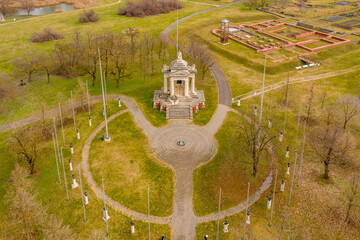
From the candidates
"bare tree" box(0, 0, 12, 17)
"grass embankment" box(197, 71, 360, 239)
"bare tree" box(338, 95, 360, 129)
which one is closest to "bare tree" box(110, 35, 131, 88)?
"grass embankment" box(197, 71, 360, 239)

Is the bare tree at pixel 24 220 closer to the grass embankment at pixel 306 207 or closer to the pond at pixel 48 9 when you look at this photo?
the grass embankment at pixel 306 207

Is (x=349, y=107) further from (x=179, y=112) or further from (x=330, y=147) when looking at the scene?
(x=179, y=112)

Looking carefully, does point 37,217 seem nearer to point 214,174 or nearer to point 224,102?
point 214,174

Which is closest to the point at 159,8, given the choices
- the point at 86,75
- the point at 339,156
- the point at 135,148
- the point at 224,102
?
the point at 86,75

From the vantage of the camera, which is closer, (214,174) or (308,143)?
(214,174)

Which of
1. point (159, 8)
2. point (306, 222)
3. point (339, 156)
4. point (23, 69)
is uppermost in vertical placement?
point (159, 8)

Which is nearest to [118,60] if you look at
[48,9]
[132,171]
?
[132,171]
